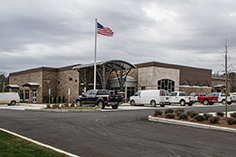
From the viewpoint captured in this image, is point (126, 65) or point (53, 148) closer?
point (53, 148)

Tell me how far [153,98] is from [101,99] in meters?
7.57

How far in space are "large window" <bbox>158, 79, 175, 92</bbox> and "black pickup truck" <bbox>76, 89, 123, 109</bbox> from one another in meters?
20.0

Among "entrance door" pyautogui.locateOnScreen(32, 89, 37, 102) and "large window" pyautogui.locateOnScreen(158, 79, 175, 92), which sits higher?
"large window" pyautogui.locateOnScreen(158, 79, 175, 92)

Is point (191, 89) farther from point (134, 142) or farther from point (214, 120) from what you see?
point (134, 142)

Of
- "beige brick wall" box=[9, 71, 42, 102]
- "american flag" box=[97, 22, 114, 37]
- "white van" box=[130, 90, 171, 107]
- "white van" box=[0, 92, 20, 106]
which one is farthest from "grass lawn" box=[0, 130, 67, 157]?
"beige brick wall" box=[9, 71, 42, 102]

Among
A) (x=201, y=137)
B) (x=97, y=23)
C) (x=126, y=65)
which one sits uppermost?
(x=97, y=23)

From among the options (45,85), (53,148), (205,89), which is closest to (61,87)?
(45,85)

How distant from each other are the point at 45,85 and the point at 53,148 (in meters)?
42.4

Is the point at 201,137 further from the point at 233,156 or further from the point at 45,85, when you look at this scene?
the point at 45,85

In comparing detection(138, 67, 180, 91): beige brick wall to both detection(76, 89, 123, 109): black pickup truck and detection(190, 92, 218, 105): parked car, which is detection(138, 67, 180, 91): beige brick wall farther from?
detection(76, 89, 123, 109): black pickup truck

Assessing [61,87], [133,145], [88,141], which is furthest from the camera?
[61,87]

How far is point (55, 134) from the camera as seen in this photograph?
9.27 metres

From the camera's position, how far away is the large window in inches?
1716

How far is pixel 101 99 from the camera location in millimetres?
24250
